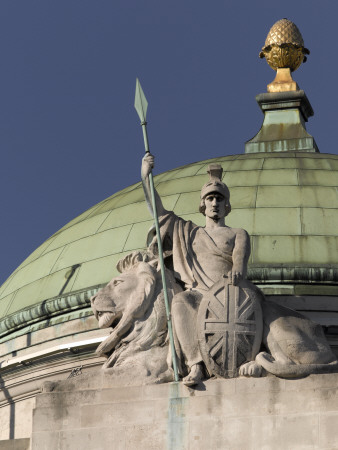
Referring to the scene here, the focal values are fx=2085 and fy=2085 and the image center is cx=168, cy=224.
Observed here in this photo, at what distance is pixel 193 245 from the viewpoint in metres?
35.6

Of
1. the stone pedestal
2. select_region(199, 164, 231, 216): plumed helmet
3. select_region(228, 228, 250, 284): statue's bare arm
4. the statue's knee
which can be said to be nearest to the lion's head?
the statue's knee

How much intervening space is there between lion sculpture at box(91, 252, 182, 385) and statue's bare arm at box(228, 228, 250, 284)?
3.98 ft

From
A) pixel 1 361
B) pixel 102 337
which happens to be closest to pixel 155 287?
pixel 102 337

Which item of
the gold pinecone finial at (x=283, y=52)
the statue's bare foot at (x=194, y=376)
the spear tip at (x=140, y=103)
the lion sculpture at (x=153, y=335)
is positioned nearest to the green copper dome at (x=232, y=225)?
the gold pinecone finial at (x=283, y=52)

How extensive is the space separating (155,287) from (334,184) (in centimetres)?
1195

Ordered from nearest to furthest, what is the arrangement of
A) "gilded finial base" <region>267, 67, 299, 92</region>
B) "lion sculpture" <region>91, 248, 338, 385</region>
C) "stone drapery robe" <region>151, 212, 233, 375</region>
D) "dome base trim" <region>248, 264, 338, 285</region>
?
"lion sculpture" <region>91, 248, 338, 385</region> < "stone drapery robe" <region>151, 212, 233, 375</region> < "dome base trim" <region>248, 264, 338, 285</region> < "gilded finial base" <region>267, 67, 299, 92</region>

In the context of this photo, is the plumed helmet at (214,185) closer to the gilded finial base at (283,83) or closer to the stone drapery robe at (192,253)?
the stone drapery robe at (192,253)

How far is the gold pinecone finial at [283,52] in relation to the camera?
54.1 metres

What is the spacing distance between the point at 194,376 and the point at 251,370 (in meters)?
0.94

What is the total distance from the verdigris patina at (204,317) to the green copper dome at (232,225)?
7806 mm

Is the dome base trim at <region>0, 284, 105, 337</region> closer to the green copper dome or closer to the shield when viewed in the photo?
the green copper dome

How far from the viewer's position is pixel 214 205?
35938mm

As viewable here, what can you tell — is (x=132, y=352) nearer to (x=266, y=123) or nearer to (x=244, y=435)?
(x=244, y=435)

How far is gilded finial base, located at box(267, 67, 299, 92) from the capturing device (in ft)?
177
